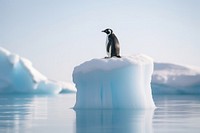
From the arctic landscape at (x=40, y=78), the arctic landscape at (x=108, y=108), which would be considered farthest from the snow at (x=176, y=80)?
the arctic landscape at (x=108, y=108)

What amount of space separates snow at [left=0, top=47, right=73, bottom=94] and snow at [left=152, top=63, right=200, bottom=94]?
9.30m

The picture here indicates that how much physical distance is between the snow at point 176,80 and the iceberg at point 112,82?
22.6 m

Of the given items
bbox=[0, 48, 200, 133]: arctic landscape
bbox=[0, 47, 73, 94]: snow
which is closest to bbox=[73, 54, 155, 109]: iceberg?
bbox=[0, 48, 200, 133]: arctic landscape

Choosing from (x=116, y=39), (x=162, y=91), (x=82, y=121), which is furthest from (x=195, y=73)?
(x=82, y=121)

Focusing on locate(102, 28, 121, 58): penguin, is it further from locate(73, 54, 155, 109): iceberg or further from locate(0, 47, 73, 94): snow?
locate(0, 47, 73, 94): snow

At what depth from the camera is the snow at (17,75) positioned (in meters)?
35.2

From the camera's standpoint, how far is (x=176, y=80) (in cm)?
3641

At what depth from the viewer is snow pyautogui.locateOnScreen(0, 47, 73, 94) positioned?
35219mm

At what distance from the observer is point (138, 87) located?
13.6 meters

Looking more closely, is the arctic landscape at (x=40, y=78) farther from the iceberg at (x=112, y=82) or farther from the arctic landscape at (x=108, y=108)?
the iceberg at (x=112, y=82)

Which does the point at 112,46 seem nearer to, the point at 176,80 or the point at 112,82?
the point at 112,82

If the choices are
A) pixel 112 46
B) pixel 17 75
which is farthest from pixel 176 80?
pixel 112 46

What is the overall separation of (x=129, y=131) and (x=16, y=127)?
2.03 meters

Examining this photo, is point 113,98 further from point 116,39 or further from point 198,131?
point 198,131
